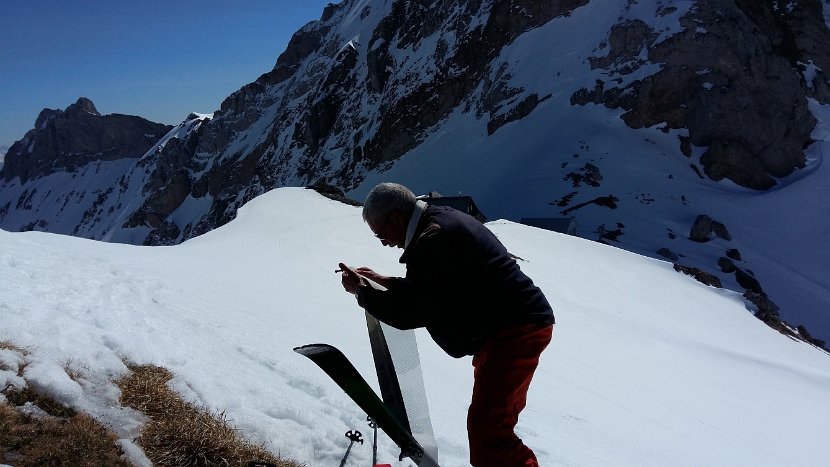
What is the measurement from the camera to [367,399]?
12.1ft

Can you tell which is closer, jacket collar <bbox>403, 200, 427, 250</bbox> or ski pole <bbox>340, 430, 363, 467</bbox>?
jacket collar <bbox>403, 200, 427, 250</bbox>

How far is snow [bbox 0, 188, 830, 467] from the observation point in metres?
4.16

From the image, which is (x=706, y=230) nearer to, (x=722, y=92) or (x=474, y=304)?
(x=722, y=92)

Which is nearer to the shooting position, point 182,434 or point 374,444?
point 182,434

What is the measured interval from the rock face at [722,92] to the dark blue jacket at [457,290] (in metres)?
64.7

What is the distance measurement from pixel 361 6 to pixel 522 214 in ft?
376

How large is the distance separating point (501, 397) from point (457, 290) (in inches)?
28.3

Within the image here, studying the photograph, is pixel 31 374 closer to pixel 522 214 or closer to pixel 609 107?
pixel 522 214

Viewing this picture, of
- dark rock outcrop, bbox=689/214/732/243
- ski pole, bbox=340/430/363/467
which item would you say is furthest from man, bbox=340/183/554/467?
dark rock outcrop, bbox=689/214/732/243

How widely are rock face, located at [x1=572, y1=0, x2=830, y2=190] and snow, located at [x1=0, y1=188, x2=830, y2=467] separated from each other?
5300 cm

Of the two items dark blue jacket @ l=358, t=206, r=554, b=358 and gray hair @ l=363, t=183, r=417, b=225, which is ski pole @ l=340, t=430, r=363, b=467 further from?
gray hair @ l=363, t=183, r=417, b=225

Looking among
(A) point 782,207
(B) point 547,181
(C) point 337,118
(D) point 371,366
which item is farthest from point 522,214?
(C) point 337,118

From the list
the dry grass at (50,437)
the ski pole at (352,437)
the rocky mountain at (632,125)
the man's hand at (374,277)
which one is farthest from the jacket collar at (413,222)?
the rocky mountain at (632,125)

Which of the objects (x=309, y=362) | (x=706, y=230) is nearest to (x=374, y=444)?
(x=309, y=362)
